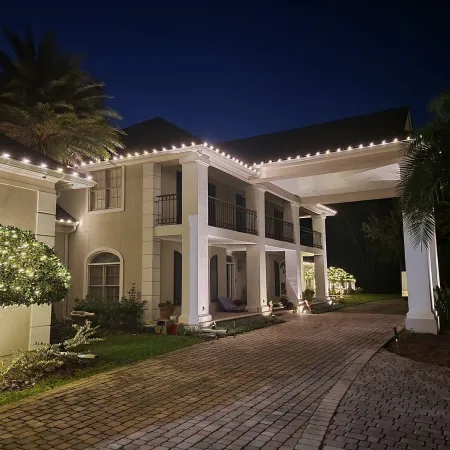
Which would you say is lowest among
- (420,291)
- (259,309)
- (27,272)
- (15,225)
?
(259,309)

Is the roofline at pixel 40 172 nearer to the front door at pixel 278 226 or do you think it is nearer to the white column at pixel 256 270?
the white column at pixel 256 270

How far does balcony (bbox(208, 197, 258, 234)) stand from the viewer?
16156 mm

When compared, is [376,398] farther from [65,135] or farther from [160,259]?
[65,135]

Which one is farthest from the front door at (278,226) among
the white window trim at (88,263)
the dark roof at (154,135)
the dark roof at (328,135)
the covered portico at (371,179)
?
the white window trim at (88,263)

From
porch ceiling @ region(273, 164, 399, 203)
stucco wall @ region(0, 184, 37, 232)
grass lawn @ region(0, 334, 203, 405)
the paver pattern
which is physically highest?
porch ceiling @ region(273, 164, 399, 203)

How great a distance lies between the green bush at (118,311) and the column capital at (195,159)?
4.44 metres

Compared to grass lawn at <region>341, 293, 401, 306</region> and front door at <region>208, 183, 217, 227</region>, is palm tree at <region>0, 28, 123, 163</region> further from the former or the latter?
grass lawn at <region>341, 293, 401, 306</region>

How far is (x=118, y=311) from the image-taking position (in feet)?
40.7

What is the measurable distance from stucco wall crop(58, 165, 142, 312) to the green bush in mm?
605

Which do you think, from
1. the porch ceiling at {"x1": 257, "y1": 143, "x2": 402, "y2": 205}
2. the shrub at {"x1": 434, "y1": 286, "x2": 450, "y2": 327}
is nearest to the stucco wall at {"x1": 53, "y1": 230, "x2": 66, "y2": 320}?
the porch ceiling at {"x1": 257, "y1": 143, "x2": 402, "y2": 205}

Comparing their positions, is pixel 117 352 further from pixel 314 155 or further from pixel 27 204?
pixel 314 155

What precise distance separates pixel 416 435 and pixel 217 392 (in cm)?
270

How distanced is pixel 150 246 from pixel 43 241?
5046 mm

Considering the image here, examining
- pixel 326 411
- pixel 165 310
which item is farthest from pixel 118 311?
pixel 326 411
